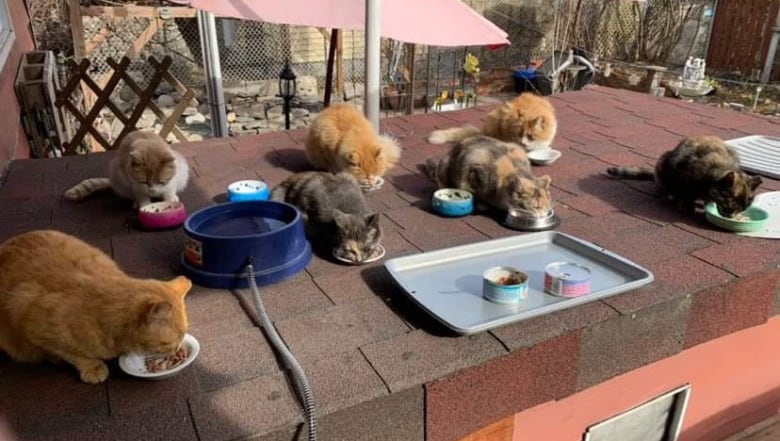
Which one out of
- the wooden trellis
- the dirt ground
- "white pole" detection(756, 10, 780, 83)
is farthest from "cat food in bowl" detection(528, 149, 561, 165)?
"white pole" detection(756, 10, 780, 83)

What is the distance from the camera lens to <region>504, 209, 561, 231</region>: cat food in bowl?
223 cm

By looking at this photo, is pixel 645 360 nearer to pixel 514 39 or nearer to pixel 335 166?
pixel 335 166

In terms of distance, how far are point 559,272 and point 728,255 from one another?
0.72 meters

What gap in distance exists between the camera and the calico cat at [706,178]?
219 cm

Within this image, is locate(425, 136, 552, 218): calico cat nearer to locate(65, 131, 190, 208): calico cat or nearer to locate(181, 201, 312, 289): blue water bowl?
locate(181, 201, 312, 289): blue water bowl

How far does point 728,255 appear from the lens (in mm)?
1963

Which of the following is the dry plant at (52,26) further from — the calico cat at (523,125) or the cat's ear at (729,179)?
the cat's ear at (729,179)

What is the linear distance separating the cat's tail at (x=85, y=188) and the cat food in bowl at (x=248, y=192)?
0.67 m

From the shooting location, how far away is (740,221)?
7.07 ft

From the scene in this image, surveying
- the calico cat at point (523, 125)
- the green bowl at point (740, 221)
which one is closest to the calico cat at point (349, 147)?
the calico cat at point (523, 125)

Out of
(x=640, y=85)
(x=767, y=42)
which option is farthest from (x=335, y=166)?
(x=767, y=42)

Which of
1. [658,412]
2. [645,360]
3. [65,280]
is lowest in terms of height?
[658,412]

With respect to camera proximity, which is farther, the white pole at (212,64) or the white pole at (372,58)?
the white pole at (212,64)

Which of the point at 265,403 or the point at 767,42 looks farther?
the point at 767,42
